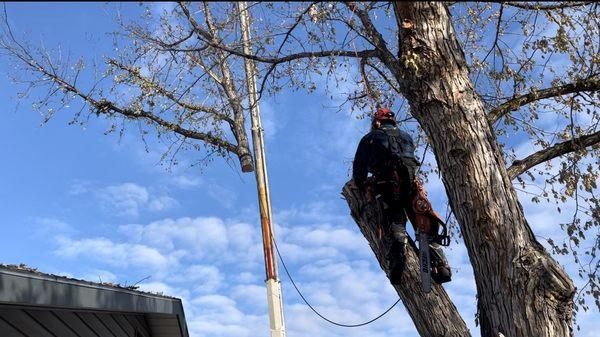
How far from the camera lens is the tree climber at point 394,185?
548 centimetres

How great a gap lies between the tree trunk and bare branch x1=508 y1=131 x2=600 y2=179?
2.25ft

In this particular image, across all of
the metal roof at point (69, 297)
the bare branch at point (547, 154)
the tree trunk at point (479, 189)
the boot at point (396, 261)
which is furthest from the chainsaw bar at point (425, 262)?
the metal roof at point (69, 297)

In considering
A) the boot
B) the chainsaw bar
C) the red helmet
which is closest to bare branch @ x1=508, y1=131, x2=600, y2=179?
the chainsaw bar

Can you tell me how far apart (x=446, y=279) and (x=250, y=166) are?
7549 millimetres

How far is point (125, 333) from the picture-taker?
8.42 m

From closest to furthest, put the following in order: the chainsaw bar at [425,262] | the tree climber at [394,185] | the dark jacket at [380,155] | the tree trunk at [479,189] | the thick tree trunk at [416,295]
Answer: the tree trunk at [479,189] < the thick tree trunk at [416,295] < the chainsaw bar at [425,262] < the tree climber at [394,185] < the dark jacket at [380,155]

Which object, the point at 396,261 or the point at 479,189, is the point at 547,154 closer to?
the point at 479,189

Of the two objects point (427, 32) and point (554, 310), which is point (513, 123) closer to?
point (427, 32)

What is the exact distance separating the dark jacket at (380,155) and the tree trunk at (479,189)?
3.07ft

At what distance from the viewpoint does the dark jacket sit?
595 centimetres

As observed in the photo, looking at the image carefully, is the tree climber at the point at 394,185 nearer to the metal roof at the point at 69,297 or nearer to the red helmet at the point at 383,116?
the red helmet at the point at 383,116

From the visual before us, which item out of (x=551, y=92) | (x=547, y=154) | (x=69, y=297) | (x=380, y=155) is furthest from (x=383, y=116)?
(x=69, y=297)

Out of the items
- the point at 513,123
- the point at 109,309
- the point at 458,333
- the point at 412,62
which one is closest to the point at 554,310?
the point at 458,333

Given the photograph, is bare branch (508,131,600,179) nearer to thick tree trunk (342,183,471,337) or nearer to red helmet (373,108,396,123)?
thick tree trunk (342,183,471,337)
